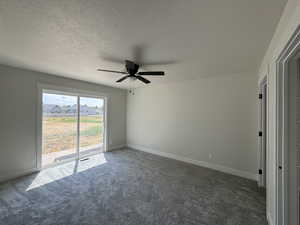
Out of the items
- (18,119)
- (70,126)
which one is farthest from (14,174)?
(70,126)

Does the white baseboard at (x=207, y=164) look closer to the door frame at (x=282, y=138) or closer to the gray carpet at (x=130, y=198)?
the gray carpet at (x=130, y=198)

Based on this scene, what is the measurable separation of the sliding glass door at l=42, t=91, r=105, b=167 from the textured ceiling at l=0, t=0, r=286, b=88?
138cm

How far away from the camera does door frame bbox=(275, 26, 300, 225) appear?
1.37m

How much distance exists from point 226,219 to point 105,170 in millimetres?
2660

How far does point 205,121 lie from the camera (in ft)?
12.0

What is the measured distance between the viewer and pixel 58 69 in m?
3.08

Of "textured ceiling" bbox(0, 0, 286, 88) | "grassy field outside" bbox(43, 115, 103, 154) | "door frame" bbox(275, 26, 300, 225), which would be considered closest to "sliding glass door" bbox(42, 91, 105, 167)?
"grassy field outside" bbox(43, 115, 103, 154)

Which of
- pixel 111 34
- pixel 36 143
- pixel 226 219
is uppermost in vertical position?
pixel 111 34

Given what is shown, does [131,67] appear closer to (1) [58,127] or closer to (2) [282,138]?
(2) [282,138]

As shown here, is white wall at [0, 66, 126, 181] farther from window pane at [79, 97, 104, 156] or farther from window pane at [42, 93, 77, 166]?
window pane at [79, 97, 104, 156]

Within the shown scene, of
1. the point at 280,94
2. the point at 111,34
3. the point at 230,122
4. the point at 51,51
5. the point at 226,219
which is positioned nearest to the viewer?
the point at 280,94

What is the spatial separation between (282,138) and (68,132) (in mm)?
4695

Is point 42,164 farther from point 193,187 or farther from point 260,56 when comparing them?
point 260,56

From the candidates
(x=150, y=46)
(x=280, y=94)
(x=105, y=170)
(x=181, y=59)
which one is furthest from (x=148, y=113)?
(x=280, y=94)
